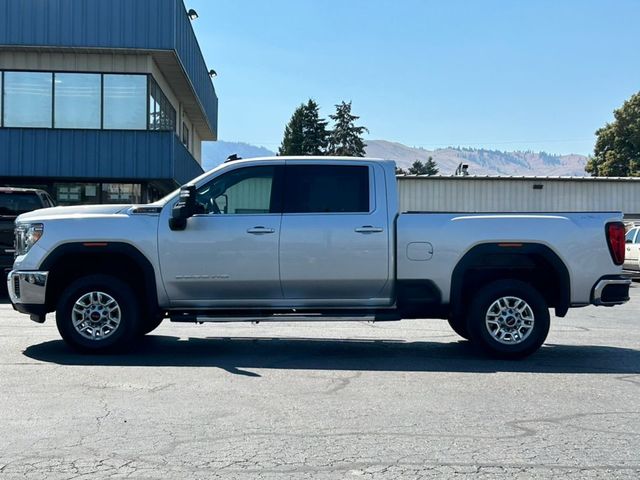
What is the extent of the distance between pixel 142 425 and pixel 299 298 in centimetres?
310

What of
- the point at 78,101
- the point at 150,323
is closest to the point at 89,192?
the point at 78,101

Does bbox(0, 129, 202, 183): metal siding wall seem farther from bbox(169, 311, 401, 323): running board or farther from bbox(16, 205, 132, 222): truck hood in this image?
bbox(169, 311, 401, 323): running board

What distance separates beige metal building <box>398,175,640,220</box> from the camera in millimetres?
37156

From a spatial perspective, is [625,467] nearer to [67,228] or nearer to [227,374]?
[227,374]

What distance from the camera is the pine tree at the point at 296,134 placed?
87.6m

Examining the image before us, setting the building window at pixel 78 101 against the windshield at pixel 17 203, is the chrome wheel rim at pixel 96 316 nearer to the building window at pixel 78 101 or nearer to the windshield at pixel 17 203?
the windshield at pixel 17 203

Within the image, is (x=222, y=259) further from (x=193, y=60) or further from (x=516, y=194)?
(x=516, y=194)

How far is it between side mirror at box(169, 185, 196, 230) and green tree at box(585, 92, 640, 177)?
57.9 m

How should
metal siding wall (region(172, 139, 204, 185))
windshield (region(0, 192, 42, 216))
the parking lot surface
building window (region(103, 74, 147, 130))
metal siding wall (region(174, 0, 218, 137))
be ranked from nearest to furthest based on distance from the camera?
the parking lot surface < windshield (region(0, 192, 42, 216)) < building window (region(103, 74, 147, 130)) < metal siding wall (region(174, 0, 218, 137)) < metal siding wall (region(172, 139, 204, 185))

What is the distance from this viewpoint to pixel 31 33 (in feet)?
72.3

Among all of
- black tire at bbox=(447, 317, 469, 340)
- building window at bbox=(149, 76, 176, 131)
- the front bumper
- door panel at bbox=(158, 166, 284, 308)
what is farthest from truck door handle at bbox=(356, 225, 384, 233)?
building window at bbox=(149, 76, 176, 131)

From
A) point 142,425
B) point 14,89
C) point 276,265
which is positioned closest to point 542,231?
point 276,265

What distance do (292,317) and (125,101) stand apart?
1657 centimetres

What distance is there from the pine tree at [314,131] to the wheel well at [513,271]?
7937 centimetres
